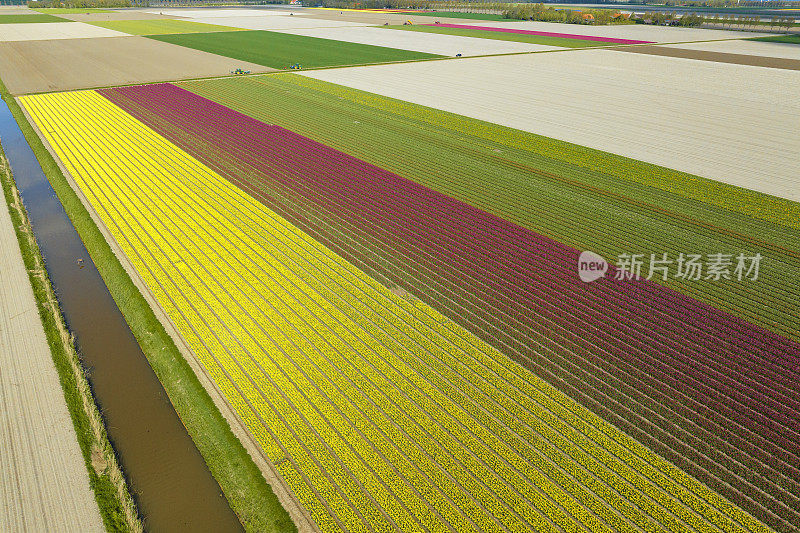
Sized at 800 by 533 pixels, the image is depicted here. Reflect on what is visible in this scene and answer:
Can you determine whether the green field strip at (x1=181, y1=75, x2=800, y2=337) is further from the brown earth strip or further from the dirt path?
the brown earth strip

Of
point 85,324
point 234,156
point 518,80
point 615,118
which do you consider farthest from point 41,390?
point 518,80

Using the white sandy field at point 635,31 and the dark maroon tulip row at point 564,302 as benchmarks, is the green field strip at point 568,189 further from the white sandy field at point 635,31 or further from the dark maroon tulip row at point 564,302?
the white sandy field at point 635,31

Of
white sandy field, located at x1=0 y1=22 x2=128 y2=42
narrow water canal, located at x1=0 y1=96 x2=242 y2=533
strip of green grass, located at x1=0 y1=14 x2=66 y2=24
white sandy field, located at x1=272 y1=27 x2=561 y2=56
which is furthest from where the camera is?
strip of green grass, located at x1=0 y1=14 x2=66 y2=24

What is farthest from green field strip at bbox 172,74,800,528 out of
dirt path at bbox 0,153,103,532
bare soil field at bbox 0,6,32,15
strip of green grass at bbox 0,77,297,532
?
bare soil field at bbox 0,6,32,15

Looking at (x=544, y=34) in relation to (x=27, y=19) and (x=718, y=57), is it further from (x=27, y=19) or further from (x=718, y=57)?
(x=27, y=19)

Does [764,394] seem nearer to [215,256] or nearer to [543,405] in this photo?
[543,405]

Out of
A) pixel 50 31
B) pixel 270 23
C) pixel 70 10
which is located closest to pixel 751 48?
pixel 270 23
